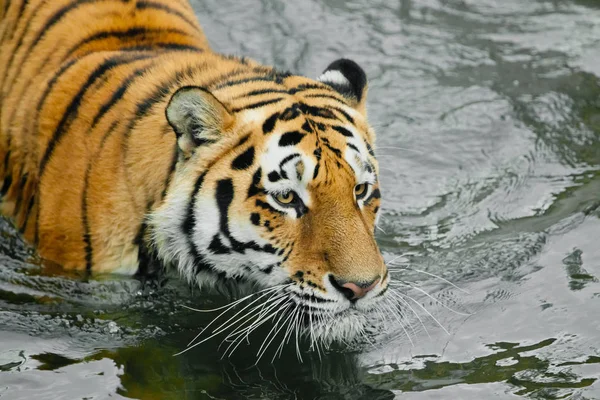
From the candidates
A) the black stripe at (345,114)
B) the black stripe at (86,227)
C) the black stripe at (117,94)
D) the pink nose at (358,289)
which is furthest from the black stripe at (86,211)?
the pink nose at (358,289)

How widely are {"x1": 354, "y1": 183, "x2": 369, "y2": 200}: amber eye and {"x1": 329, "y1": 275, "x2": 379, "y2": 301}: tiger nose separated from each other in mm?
352

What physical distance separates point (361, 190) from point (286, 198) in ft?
0.90

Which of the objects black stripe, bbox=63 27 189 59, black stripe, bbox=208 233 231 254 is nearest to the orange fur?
black stripe, bbox=63 27 189 59

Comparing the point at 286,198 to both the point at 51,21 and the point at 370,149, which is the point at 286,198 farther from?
the point at 51,21

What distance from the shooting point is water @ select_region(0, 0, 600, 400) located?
3416 millimetres

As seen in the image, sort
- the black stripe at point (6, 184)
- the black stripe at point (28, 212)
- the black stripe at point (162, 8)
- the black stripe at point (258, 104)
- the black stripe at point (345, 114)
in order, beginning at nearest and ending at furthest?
the black stripe at point (258, 104) < the black stripe at point (345, 114) < the black stripe at point (28, 212) < the black stripe at point (6, 184) < the black stripe at point (162, 8)

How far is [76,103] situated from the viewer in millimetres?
3818

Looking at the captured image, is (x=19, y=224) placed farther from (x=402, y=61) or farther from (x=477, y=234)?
(x=402, y=61)

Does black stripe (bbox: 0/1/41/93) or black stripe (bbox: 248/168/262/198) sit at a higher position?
black stripe (bbox: 0/1/41/93)

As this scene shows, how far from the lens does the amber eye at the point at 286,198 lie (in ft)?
10.5

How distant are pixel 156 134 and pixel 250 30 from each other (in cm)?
314

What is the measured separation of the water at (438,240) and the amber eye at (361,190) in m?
0.65

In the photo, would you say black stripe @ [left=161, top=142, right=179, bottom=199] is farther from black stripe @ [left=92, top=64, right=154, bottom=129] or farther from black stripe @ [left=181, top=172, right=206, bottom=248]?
black stripe @ [left=92, top=64, right=154, bottom=129]

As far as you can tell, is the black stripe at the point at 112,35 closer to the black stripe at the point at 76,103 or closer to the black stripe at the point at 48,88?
the black stripe at the point at 48,88
